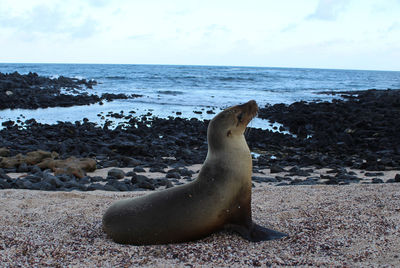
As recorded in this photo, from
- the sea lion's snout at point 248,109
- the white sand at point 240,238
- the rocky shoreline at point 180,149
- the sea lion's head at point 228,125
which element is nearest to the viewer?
the white sand at point 240,238

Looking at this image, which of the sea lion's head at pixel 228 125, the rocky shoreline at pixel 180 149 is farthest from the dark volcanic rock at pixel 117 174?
the sea lion's head at pixel 228 125

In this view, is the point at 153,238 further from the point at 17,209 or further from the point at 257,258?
the point at 17,209

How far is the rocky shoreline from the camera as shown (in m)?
8.66

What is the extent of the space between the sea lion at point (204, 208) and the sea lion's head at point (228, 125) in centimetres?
1

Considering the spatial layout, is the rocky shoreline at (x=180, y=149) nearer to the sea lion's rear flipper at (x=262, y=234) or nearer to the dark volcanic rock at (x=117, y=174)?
the dark volcanic rock at (x=117, y=174)

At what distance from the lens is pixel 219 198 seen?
4.26 m

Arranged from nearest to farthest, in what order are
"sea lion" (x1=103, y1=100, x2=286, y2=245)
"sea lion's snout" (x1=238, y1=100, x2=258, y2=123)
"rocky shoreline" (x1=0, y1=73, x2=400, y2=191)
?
"sea lion" (x1=103, y1=100, x2=286, y2=245)
"sea lion's snout" (x1=238, y1=100, x2=258, y2=123)
"rocky shoreline" (x1=0, y1=73, x2=400, y2=191)

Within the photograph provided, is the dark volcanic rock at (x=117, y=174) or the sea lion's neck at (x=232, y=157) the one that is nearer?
the sea lion's neck at (x=232, y=157)

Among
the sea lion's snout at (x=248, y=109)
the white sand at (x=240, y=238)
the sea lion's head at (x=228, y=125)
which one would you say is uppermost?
the sea lion's snout at (x=248, y=109)

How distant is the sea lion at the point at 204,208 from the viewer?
4230mm

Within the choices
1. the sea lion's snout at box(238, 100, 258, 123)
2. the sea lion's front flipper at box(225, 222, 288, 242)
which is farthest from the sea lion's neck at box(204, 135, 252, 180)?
the sea lion's front flipper at box(225, 222, 288, 242)

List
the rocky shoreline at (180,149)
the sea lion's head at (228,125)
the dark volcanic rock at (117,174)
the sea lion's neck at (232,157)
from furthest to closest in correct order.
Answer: the dark volcanic rock at (117,174), the rocky shoreline at (180,149), the sea lion's head at (228,125), the sea lion's neck at (232,157)

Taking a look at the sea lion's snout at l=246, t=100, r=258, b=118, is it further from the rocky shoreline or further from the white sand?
the rocky shoreline

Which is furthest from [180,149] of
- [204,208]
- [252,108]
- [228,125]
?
[204,208]
